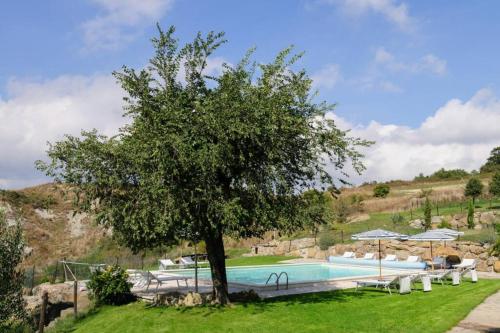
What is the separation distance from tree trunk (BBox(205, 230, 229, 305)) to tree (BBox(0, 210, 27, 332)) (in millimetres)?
6544


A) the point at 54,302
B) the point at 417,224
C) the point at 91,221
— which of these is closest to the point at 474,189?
the point at 417,224

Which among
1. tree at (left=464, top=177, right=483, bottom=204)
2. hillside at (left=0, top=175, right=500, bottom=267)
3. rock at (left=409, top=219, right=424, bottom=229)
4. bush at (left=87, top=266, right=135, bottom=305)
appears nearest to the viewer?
bush at (left=87, top=266, right=135, bottom=305)

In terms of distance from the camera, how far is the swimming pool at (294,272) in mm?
26375

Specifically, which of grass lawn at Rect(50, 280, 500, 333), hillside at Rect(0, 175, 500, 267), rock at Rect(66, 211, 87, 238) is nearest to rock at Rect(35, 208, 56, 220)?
hillside at Rect(0, 175, 500, 267)

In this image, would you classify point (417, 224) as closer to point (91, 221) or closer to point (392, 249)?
point (392, 249)

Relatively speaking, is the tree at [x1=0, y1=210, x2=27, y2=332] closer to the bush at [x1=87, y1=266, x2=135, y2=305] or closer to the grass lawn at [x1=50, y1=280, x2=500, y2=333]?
the grass lawn at [x1=50, y1=280, x2=500, y2=333]

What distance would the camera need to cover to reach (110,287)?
18594 millimetres

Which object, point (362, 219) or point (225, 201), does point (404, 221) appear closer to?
point (362, 219)

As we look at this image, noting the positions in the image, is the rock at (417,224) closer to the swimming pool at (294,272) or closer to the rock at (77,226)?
the swimming pool at (294,272)

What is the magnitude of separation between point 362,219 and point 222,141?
37092mm

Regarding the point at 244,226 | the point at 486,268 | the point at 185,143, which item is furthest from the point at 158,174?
the point at 486,268

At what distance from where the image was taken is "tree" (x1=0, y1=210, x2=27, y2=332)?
52.8 feet

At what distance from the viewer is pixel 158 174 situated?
46.3ft

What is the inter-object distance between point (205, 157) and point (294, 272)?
1694 cm
